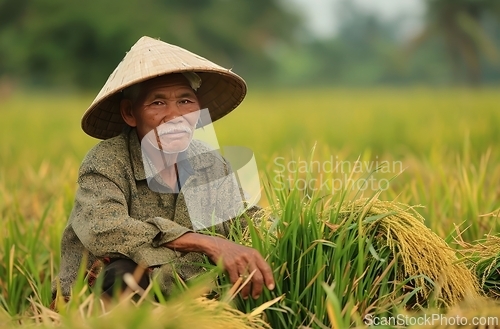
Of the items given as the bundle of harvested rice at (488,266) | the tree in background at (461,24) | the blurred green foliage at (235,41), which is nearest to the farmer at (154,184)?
the bundle of harvested rice at (488,266)

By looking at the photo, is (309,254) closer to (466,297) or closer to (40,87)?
(466,297)

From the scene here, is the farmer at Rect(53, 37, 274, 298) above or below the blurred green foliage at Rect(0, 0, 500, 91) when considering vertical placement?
below

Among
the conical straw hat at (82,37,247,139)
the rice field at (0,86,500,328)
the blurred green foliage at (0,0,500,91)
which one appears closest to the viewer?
the rice field at (0,86,500,328)

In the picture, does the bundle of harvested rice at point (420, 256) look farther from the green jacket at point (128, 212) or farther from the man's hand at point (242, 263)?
the green jacket at point (128, 212)

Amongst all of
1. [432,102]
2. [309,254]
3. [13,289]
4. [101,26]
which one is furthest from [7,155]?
[101,26]

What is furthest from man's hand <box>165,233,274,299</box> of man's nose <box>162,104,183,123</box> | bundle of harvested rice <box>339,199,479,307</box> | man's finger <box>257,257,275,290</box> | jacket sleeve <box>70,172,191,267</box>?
man's nose <box>162,104,183,123</box>

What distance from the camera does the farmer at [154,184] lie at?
177 cm

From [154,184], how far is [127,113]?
233 millimetres

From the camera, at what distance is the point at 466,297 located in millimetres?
1784

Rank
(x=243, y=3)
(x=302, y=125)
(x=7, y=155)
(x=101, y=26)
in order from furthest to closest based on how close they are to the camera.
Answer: (x=243, y=3)
(x=101, y=26)
(x=302, y=125)
(x=7, y=155)

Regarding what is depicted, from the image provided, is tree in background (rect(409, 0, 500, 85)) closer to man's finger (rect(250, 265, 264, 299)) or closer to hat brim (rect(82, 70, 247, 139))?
hat brim (rect(82, 70, 247, 139))

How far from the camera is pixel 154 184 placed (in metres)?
2.03

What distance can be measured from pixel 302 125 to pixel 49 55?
14.3 meters

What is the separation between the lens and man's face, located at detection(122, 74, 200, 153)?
1.98 metres
